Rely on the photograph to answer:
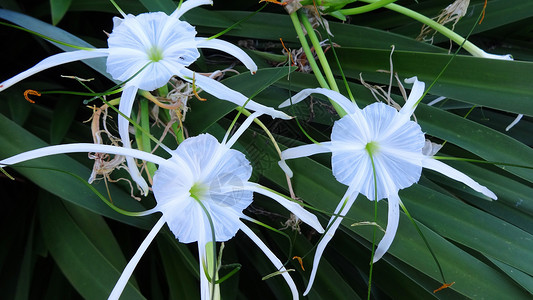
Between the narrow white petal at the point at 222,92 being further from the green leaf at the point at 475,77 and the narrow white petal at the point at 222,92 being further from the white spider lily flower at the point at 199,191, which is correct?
the green leaf at the point at 475,77

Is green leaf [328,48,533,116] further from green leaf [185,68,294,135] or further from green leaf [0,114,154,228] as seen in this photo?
green leaf [0,114,154,228]

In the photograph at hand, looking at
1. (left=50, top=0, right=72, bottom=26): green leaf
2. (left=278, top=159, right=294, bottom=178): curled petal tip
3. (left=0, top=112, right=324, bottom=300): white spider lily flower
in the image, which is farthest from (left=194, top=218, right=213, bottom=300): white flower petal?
(left=50, top=0, right=72, bottom=26): green leaf

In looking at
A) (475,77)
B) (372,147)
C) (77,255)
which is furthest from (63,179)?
(475,77)

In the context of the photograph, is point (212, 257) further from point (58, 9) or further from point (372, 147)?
point (58, 9)

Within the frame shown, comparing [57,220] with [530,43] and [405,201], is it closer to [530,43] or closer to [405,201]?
[405,201]

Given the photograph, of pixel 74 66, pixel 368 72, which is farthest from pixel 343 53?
pixel 74 66
